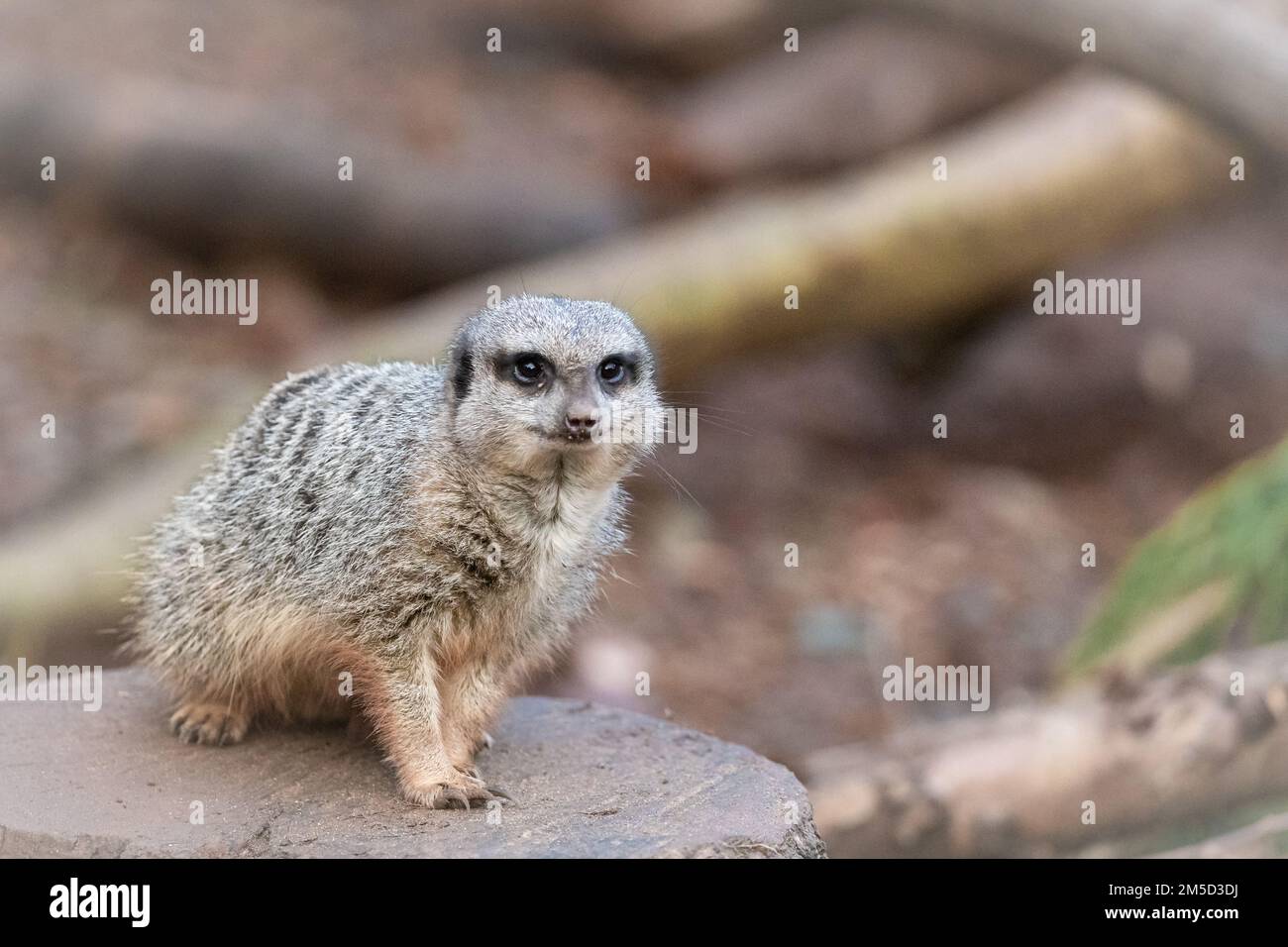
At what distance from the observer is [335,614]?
3.96 meters

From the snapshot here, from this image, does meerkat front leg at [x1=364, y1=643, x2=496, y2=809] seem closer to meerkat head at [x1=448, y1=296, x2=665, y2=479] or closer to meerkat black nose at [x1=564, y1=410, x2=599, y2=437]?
meerkat head at [x1=448, y1=296, x2=665, y2=479]

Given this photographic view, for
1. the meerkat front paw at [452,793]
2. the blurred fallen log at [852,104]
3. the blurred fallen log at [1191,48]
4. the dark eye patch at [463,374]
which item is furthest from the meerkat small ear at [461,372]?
the blurred fallen log at [852,104]

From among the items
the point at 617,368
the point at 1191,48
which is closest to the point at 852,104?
the point at 1191,48

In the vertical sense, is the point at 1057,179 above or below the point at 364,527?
above

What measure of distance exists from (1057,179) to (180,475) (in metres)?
6.07

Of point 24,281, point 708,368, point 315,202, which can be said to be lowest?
point 708,368

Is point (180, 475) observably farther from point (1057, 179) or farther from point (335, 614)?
point (1057, 179)

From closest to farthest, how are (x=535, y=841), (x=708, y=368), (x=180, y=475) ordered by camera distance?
(x=535, y=841)
(x=180, y=475)
(x=708, y=368)

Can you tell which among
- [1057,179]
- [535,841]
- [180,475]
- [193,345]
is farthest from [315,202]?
[535,841]

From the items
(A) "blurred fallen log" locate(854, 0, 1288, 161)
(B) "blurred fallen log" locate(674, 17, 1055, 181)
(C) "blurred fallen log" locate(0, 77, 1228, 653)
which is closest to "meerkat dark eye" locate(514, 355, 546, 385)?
(C) "blurred fallen log" locate(0, 77, 1228, 653)

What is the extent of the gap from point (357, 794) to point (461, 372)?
1.21m

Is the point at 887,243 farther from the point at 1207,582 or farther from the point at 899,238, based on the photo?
the point at 1207,582

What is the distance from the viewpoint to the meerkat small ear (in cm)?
400

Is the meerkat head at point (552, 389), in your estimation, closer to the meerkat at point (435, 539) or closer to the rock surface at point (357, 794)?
the meerkat at point (435, 539)
